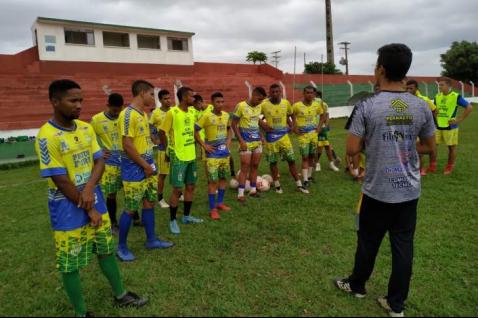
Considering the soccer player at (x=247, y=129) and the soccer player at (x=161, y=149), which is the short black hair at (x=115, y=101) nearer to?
the soccer player at (x=161, y=149)

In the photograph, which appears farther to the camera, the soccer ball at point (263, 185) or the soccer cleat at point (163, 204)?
the soccer ball at point (263, 185)

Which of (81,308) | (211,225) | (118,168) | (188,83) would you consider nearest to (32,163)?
(118,168)

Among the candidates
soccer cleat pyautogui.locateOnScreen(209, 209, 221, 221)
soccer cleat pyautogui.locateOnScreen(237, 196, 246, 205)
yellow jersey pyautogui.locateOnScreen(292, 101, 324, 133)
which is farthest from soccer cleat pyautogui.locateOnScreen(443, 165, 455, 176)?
soccer cleat pyautogui.locateOnScreen(209, 209, 221, 221)

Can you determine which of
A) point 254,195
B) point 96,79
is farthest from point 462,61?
point 254,195

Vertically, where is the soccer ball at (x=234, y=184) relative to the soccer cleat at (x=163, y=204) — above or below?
above

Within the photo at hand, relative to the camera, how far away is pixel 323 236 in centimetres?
471

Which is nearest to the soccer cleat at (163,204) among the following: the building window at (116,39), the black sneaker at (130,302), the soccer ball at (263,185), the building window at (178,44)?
the soccer ball at (263,185)

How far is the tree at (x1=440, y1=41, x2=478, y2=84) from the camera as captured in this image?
44328mm

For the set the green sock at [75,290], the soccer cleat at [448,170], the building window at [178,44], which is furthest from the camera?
the building window at [178,44]

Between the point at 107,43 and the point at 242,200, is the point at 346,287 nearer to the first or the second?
the point at 242,200

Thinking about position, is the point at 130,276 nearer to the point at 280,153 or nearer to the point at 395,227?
the point at 395,227

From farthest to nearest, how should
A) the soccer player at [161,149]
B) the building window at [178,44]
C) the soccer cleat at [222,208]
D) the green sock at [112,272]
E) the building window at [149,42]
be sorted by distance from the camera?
the building window at [178,44], the building window at [149,42], the soccer player at [161,149], the soccer cleat at [222,208], the green sock at [112,272]

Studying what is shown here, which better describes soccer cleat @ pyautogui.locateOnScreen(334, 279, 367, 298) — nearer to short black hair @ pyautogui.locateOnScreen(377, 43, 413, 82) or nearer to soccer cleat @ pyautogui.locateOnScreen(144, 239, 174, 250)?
short black hair @ pyautogui.locateOnScreen(377, 43, 413, 82)

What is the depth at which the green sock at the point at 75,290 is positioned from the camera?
2.87 metres
